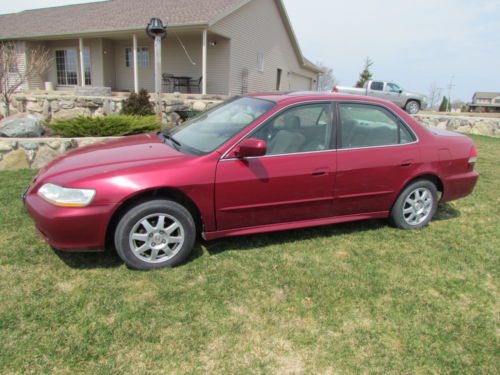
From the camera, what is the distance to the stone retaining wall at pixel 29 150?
6246 mm

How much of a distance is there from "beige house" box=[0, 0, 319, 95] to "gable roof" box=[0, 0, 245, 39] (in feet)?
0.15

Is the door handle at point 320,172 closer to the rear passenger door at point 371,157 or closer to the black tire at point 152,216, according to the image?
the rear passenger door at point 371,157

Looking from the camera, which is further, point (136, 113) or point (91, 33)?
point (91, 33)

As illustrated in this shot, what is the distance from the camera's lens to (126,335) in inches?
97.0

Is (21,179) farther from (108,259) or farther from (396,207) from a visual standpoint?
(396,207)

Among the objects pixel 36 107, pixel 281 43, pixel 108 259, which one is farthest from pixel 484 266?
pixel 281 43

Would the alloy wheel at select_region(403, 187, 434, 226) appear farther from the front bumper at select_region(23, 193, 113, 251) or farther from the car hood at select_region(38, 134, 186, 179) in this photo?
the front bumper at select_region(23, 193, 113, 251)

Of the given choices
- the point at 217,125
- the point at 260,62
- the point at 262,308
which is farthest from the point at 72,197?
the point at 260,62

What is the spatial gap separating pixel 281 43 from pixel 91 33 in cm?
1026

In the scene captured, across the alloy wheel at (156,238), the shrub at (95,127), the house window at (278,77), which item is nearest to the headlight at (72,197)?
the alloy wheel at (156,238)

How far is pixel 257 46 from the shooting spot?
18672 millimetres

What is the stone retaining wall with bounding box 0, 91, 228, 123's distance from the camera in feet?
38.4

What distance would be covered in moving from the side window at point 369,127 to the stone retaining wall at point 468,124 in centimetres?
1227

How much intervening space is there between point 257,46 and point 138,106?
10.7 meters
